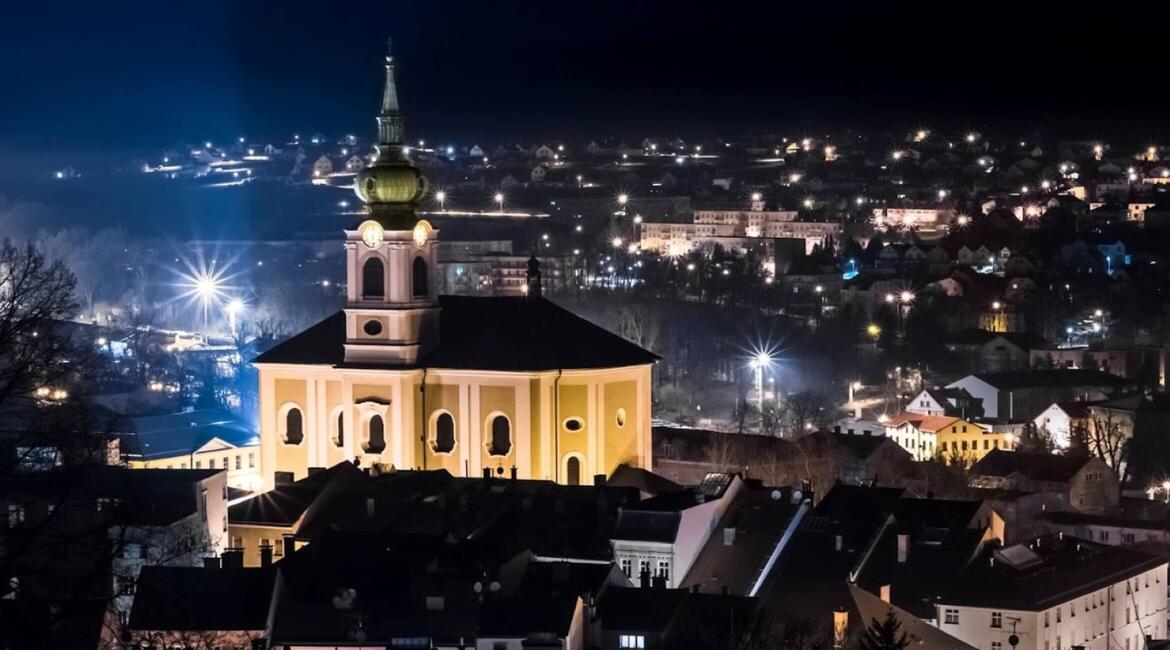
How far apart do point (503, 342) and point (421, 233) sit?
241 centimetres

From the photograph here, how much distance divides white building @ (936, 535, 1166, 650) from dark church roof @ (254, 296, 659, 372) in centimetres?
901

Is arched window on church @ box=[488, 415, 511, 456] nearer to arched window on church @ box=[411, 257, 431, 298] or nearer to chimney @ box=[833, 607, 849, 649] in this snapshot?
arched window on church @ box=[411, 257, 431, 298]

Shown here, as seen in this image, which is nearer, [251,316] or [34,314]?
[34,314]

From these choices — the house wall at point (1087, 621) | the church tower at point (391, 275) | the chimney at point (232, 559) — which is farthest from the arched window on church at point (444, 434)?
the chimney at point (232, 559)

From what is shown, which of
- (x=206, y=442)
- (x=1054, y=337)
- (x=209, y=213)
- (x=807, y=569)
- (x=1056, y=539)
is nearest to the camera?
(x=807, y=569)

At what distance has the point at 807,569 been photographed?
39219mm

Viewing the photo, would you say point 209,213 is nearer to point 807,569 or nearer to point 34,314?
point 807,569

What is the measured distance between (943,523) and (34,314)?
2717cm

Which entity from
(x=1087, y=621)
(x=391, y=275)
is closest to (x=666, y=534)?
(x=1087, y=621)

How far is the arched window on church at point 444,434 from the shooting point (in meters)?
50.5

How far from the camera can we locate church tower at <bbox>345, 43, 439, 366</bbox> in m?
51.2

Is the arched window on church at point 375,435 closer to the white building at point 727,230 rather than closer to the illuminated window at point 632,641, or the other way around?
the illuminated window at point 632,641

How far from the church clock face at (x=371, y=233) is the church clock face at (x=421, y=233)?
0.59m

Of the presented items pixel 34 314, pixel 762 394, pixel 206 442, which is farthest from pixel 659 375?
pixel 34 314
